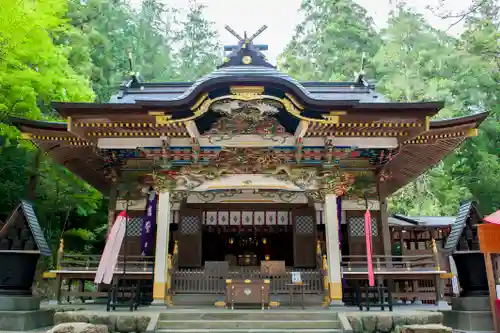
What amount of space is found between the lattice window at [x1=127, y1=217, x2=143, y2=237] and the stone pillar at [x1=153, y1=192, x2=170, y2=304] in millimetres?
1652

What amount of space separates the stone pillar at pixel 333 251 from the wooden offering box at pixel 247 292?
1.80 m

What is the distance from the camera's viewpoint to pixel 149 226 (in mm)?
11500

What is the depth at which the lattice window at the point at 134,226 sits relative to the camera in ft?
40.0

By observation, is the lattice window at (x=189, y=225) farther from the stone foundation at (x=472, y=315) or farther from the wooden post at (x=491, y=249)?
the wooden post at (x=491, y=249)

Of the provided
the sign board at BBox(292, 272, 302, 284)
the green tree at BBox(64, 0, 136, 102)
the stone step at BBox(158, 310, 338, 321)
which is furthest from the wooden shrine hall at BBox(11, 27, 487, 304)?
the green tree at BBox(64, 0, 136, 102)

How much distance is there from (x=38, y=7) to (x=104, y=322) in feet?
35.7

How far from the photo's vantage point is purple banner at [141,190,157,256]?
1146cm

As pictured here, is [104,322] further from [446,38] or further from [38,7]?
[446,38]

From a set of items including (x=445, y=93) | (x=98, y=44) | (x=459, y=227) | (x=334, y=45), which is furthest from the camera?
(x=334, y=45)

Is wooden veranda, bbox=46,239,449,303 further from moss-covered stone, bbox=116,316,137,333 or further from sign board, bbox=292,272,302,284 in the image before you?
moss-covered stone, bbox=116,316,137,333

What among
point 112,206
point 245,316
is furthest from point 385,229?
point 112,206

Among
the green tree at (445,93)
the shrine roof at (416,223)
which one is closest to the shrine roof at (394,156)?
the shrine roof at (416,223)

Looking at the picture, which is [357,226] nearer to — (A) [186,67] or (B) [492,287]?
(B) [492,287]

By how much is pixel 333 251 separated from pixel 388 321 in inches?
112
